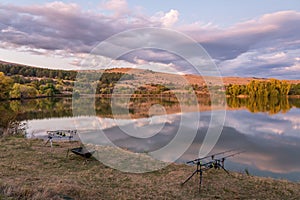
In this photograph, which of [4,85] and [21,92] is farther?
[21,92]

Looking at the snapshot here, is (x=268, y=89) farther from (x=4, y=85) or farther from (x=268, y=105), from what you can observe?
(x=4, y=85)

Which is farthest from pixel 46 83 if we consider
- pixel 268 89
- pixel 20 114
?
pixel 268 89

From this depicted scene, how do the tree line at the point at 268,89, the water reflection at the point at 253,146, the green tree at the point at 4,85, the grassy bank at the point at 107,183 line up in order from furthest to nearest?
the tree line at the point at 268,89
the green tree at the point at 4,85
the water reflection at the point at 253,146
the grassy bank at the point at 107,183

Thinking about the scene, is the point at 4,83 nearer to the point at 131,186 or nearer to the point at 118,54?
the point at 118,54

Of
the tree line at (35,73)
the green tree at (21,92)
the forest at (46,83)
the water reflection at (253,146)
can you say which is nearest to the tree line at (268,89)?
the forest at (46,83)

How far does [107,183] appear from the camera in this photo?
6.87 meters

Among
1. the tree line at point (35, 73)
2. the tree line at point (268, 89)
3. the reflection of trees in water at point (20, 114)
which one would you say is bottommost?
the reflection of trees in water at point (20, 114)

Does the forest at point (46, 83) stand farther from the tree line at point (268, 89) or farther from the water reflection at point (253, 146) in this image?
the tree line at point (268, 89)

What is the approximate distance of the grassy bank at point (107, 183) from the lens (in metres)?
5.55

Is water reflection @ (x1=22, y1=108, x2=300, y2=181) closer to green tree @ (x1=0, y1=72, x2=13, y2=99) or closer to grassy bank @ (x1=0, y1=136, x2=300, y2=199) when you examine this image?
grassy bank @ (x1=0, y1=136, x2=300, y2=199)

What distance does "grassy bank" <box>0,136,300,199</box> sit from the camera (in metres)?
5.55

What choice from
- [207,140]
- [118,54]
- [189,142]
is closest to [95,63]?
[118,54]

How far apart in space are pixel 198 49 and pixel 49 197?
22.5 feet

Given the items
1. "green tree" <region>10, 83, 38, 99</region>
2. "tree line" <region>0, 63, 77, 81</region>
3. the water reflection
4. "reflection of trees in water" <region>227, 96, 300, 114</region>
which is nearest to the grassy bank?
the water reflection
